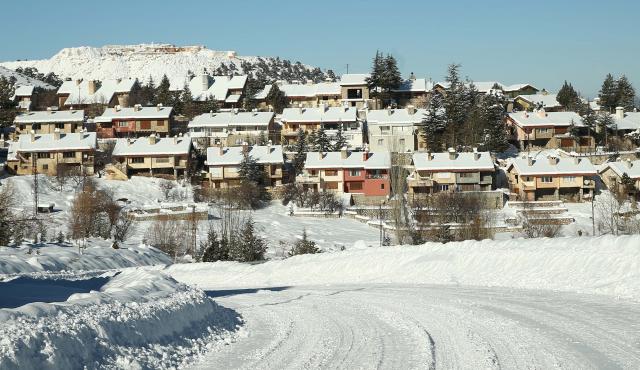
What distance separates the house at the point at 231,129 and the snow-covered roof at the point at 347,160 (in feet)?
35.1

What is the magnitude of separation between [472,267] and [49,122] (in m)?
66.0

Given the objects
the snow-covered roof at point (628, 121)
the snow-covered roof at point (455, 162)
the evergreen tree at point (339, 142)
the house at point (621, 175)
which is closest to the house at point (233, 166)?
the evergreen tree at point (339, 142)

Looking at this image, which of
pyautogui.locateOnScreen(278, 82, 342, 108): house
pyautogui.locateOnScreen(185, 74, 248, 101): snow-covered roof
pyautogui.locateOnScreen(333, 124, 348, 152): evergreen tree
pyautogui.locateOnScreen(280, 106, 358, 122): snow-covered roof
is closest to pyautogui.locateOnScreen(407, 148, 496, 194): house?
pyautogui.locateOnScreen(333, 124, 348, 152): evergreen tree

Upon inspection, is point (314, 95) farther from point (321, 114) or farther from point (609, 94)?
point (609, 94)

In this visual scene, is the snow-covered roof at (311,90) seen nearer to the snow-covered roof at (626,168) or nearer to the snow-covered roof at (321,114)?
the snow-covered roof at (321,114)

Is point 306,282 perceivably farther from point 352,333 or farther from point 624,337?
point 624,337

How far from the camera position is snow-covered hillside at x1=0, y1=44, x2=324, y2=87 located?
16800cm

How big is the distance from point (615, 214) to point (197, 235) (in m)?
27.3

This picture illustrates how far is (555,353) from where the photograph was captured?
11680 millimetres

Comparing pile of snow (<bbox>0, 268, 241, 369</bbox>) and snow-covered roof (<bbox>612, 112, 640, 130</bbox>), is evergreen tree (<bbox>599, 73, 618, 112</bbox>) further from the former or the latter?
pile of snow (<bbox>0, 268, 241, 369</bbox>)

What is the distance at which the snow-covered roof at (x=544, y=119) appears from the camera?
243 ft

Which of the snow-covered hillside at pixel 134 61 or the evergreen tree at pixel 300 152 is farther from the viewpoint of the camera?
the snow-covered hillside at pixel 134 61

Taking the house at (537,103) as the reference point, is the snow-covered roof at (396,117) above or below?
below

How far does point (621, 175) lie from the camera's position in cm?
6350
